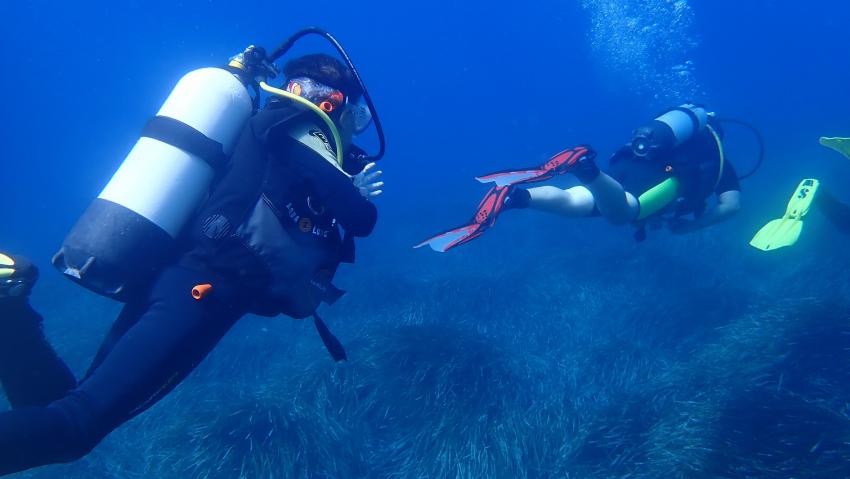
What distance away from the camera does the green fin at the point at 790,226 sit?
6.90 m

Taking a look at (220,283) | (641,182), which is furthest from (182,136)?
(641,182)

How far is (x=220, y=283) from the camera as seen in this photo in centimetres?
346

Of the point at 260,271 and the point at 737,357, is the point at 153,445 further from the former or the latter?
the point at 737,357

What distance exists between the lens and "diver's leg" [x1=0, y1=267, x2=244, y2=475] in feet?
8.99

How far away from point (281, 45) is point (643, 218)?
5976mm

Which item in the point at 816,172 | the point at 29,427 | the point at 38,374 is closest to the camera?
the point at 29,427

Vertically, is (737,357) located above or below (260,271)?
below

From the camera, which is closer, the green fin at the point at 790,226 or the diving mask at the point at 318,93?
the diving mask at the point at 318,93

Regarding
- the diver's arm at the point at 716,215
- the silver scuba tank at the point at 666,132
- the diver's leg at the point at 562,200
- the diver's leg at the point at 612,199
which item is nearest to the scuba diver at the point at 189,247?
the diver's leg at the point at 562,200

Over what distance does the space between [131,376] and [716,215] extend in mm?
8949

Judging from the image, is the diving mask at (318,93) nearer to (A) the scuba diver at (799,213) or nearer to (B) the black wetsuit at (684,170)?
(B) the black wetsuit at (684,170)

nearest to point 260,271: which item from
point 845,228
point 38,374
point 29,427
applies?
point 29,427

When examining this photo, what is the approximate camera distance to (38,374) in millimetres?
3488

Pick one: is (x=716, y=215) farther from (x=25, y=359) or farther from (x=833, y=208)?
(x=25, y=359)
